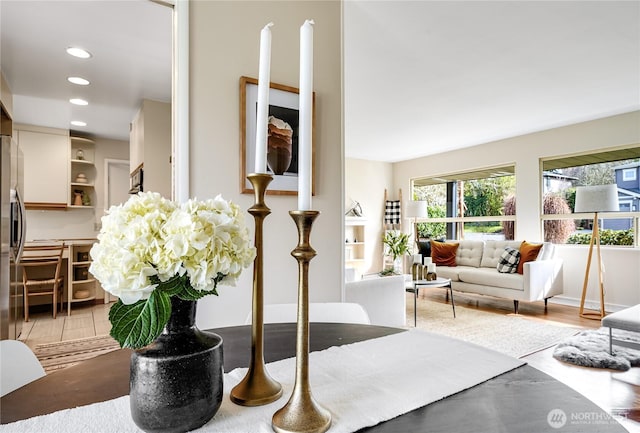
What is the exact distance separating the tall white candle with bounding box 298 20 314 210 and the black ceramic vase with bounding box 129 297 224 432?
256 mm

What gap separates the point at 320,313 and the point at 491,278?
422 cm

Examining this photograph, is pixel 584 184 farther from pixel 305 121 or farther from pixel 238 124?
pixel 305 121

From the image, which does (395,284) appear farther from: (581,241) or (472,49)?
(581,241)

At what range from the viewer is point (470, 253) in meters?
5.87

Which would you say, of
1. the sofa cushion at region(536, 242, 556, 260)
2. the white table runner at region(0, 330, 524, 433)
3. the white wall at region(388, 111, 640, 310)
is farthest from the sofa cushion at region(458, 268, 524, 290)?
the white table runner at region(0, 330, 524, 433)

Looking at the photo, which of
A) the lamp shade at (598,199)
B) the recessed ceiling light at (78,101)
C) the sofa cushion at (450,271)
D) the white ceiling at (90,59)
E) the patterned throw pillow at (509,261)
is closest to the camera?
the white ceiling at (90,59)

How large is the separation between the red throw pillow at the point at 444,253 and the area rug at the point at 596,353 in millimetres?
2433

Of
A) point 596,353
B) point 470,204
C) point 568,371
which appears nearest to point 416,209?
point 470,204

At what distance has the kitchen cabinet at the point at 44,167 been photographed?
6.74 feet

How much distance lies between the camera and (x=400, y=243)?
5008 mm

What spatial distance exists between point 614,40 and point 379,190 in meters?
5.41

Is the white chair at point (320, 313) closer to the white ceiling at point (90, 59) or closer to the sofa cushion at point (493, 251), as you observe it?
the white ceiling at point (90, 59)

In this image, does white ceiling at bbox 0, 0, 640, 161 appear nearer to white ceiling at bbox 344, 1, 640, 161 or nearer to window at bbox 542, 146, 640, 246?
Answer: white ceiling at bbox 344, 1, 640, 161

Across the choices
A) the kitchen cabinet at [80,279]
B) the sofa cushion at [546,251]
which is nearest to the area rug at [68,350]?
the kitchen cabinet at [80,279]
